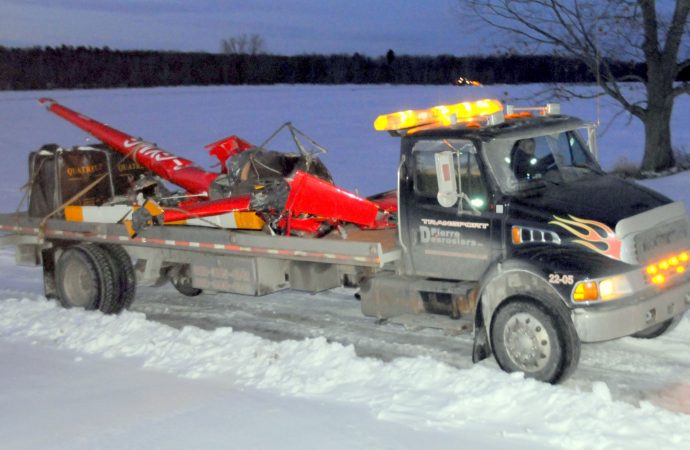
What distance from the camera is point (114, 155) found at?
11992 millimetres

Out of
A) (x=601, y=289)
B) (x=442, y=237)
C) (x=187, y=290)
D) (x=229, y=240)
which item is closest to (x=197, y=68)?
(x=187, y=290)

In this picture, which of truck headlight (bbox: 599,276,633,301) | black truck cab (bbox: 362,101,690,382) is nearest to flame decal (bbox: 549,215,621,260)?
black truck cab (bbox: 362,101,690,382)

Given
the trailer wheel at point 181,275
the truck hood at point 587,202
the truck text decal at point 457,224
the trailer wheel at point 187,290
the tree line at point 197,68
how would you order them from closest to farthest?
1. the truck hood at point 587,202
2. the truck text decal at point 457,224
3. the trailer wheel at point 181,275
4. the trailer wheel at point 187,290
5. the tree line at point 197,68

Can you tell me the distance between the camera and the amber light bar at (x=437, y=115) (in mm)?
8594

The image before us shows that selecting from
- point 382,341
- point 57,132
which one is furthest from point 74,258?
point 57,132

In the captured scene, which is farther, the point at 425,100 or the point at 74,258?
the point at 425,100

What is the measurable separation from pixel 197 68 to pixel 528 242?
56223mm

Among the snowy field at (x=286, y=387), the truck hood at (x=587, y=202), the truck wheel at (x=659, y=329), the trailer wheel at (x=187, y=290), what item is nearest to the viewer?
the snowy field at (x=286, y=387)

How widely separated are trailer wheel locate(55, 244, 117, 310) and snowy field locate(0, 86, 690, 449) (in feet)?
0.85

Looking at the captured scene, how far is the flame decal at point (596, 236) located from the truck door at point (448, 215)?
755mm

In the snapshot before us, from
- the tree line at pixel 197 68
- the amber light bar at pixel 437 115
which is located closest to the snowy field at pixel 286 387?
the amber light bar at pixel 437 115

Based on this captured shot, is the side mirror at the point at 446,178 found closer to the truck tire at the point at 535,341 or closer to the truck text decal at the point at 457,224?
the truck text decal at the point at 457,224

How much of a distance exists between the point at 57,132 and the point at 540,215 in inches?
1226

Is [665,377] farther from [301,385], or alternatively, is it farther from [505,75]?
[505,75]
